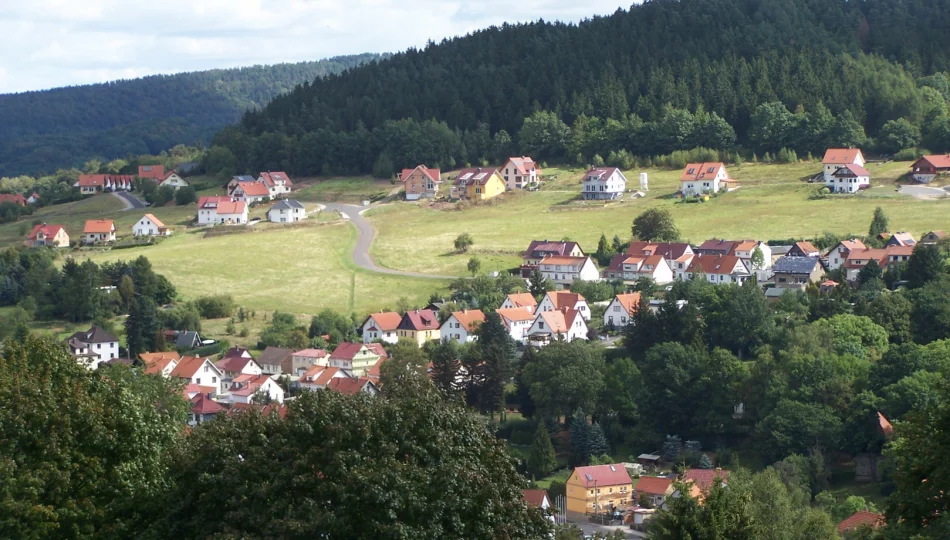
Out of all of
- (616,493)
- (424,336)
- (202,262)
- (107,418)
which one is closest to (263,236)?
(202,262)

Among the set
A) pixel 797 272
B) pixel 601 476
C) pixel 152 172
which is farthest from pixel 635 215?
pixel 152 172

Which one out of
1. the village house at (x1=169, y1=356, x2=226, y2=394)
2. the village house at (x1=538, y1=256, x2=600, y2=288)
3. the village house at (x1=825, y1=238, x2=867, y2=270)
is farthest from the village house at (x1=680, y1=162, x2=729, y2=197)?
the village house at (x1=169, y1=356, x2=226, y2=394)

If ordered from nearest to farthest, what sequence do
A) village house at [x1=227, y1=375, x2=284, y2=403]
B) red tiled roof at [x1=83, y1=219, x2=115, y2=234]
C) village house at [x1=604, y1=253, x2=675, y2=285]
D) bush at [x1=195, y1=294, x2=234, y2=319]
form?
village house at [x1=227, y1=375, x2=284, y2=403] < bush at [x1=195, y1=294, x2=234, y2=319] < village house at [x1=604, y1=253, x2=675, y2=285] < red tiled roof at [x1=83, y1=219, x2=115, y2=234]

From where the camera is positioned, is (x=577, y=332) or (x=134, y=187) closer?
(x=577, y=332)

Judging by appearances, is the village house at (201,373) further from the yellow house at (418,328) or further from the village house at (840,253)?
the village house at (840,253)

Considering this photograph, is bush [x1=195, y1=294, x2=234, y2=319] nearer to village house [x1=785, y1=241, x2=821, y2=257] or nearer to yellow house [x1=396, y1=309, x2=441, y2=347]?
yellow house [x1=396, y1=309, x2=441, y2=347]

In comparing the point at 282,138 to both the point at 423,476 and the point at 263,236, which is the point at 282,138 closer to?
the point at 263,236
